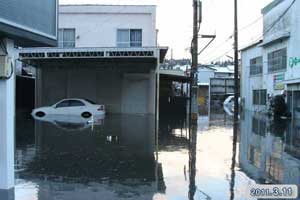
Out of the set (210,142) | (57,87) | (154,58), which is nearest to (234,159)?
(210,142)

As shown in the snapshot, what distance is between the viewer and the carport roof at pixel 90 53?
104 feet

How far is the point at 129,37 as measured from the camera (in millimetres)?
38688

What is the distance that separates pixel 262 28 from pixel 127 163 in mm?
35862

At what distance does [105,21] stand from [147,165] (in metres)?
27.0

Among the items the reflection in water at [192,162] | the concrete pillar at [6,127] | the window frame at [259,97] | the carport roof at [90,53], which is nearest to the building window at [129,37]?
the carport roof at [90,53]

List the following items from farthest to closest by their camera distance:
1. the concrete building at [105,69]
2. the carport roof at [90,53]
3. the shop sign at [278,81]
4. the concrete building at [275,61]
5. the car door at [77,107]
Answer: the shop sign at [278,81]
the concrete building at [105,69]
the concrete building at [275,61]
the car door at [77,107]
the carport roof at [90,53]

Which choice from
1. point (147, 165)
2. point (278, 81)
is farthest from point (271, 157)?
point (278, 81)

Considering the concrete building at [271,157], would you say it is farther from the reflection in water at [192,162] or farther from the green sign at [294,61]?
the green sign at [294,61]

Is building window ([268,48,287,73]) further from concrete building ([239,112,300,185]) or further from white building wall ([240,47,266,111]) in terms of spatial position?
concrete building ([239,112,300,185])

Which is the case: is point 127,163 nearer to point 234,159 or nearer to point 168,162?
point 168,162

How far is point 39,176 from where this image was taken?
449 inches

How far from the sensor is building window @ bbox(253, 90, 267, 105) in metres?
45.7

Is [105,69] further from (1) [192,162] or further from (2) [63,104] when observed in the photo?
(1) [192,162]

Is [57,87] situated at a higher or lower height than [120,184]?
higher
